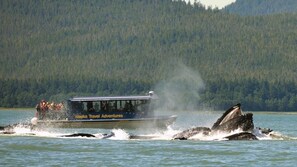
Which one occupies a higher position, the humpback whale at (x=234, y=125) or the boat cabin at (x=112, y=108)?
the boat cabin at (x=112, y=108)

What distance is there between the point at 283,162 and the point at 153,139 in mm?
15081

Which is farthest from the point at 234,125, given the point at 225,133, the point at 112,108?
the point at 112,108

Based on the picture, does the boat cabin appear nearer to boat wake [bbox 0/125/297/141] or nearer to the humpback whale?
boat wake [bbox 0/125/297/141]

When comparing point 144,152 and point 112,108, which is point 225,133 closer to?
point 144,152

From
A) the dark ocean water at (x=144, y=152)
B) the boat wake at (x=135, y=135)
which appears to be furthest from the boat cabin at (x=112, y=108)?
the dark ocean water at (x=144, y=152)

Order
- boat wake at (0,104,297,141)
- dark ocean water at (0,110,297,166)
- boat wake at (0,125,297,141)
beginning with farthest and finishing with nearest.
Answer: boat wake at (0,125,297,141)
boat wake at (0,104,297,141)
dark ocean water at (0,110,297,166)

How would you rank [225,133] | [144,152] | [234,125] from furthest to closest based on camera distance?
[225,133] → [234,125] → [144,152]

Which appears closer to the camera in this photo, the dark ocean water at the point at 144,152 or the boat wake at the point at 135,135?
the dark ocean water at the point at 144,152

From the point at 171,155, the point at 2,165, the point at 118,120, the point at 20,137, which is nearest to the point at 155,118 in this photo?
the point at 118,120

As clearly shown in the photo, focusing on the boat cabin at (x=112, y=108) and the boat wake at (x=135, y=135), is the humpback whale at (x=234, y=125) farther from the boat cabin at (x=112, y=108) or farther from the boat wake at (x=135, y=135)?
the boat cabin at (x=112, y=108)

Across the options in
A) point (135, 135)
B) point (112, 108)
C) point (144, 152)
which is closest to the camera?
point (144, 152)

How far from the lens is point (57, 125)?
279 ft

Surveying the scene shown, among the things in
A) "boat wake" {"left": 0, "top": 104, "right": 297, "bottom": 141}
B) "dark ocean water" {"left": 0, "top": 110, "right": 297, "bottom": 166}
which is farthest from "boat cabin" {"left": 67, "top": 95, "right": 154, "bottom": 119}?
"dark ocean water" {"left": 0, "top": 110, "right": 297, "bottom": 166}

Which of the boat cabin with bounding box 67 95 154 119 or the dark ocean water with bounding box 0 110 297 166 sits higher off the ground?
the boat cabin with bounding box 67 95 154 119
